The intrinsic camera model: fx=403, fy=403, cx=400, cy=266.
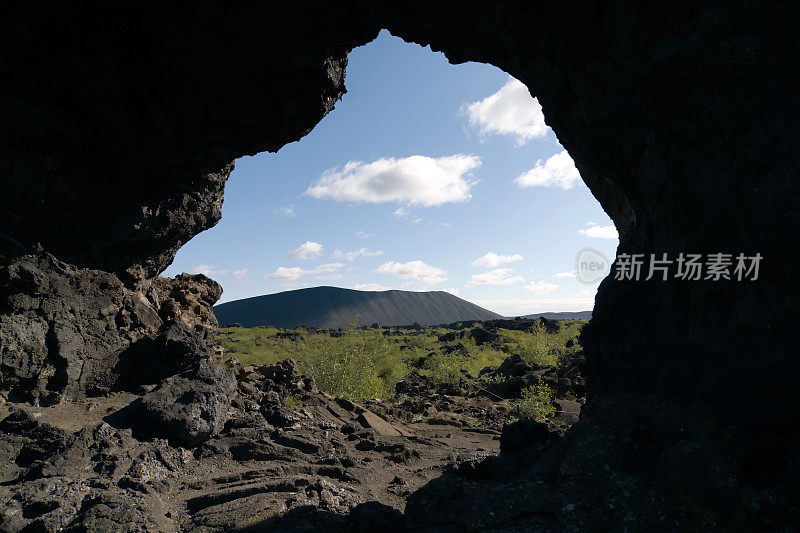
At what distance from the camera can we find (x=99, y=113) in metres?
8.47

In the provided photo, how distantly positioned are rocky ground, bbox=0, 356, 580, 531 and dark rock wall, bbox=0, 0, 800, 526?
1957mm

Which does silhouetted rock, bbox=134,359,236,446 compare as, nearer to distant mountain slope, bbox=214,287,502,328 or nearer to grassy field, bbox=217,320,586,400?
grassy field, bbox=217,320,586,400

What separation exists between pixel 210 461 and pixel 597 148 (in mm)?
8868

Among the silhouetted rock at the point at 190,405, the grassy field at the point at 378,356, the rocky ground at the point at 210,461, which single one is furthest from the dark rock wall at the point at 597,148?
the grassy field at the point at 378,356

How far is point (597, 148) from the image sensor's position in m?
6.12

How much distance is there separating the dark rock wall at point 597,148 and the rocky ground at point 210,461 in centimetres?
196

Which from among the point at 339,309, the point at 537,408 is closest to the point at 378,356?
the point at 537,408

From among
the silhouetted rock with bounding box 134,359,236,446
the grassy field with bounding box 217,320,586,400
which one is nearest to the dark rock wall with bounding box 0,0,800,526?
the silhouetted rock with bounding box 134,359,236,446

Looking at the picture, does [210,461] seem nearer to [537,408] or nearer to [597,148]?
[597,148]

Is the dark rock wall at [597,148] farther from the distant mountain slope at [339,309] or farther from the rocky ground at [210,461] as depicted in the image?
the distant mountain slope at [339,309]

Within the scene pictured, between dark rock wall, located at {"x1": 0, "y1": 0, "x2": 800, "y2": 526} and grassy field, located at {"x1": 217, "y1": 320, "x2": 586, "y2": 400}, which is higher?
dark rock wall, located at {"x1": 0, "y1": 0, "x2": 800, "y2": 526}

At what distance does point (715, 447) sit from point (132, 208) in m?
11.7

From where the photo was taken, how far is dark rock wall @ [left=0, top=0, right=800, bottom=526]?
11.8 feet

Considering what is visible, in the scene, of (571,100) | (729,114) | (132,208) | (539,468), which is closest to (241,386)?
(132,208)
